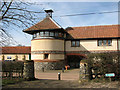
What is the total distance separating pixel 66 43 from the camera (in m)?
25.7

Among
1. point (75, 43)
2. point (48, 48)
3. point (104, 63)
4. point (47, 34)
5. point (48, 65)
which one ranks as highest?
point (47, 34)

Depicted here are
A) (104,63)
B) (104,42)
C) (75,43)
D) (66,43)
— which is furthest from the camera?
(66,43)

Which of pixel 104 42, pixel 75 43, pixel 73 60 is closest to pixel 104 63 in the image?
pixel 104 42

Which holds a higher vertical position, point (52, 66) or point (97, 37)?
point (97, 37)

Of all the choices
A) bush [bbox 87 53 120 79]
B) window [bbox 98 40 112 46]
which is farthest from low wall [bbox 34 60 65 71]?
bush [bbox 87 53 120 79]

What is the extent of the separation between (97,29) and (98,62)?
1715 centimetres

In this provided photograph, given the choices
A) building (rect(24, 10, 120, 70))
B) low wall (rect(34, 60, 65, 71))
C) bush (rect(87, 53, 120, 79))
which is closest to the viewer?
bush (rect(87, 53, 120, 79))

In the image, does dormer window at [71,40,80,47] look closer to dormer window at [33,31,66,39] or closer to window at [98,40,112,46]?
dormer window at [33,31,66,39]

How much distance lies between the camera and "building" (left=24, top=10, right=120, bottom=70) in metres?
23.0

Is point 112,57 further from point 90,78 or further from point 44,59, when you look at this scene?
point 44,59

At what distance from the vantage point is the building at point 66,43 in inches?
904

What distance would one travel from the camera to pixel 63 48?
24.7m

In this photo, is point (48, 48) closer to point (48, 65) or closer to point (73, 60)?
point (48, 65)

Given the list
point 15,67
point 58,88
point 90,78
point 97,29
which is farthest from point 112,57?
point 97,29
